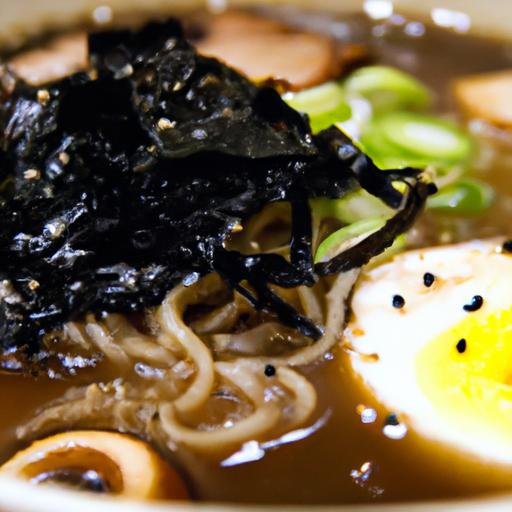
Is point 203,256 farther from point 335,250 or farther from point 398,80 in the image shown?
point 398,80

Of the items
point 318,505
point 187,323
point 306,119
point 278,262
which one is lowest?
point 318,505

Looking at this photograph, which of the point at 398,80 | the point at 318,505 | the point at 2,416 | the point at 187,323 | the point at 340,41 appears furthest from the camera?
the point at 340,41

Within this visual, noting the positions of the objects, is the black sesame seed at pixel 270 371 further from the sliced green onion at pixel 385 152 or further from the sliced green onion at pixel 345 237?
the sliced green onion at pixel 385 152

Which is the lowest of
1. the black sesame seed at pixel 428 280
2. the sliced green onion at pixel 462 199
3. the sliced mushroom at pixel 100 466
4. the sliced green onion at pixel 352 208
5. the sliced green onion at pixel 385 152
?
the sliced green onion at pixel 462 199

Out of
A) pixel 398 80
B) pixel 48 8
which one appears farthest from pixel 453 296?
pixel 48 8

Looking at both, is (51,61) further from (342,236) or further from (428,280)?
(428,280)

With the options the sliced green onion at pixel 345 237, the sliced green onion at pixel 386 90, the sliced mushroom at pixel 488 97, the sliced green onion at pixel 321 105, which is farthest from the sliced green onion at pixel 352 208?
the sliced mushroom at pixel 488 97
